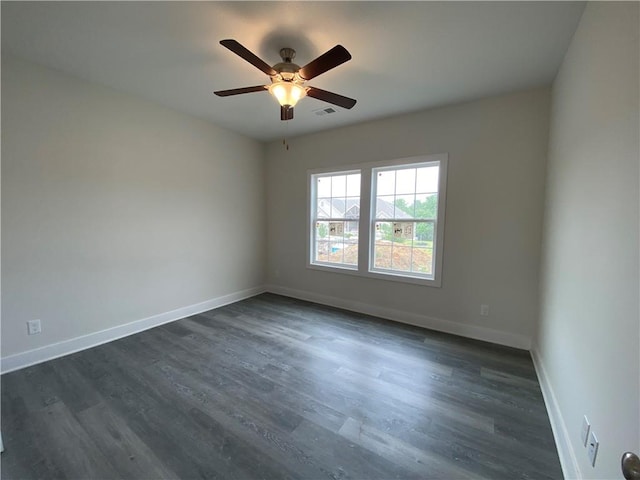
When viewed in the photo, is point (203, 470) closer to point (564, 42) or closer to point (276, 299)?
point (276, 299)

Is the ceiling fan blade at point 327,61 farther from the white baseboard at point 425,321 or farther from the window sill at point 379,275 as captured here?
the white baseboard at point 425,321

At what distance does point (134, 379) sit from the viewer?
2.16 meters

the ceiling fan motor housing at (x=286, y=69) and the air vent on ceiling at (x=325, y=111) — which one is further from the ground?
the air vent on ceiling at (x=325, y=111)

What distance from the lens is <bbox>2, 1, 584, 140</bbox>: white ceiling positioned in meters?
1.67

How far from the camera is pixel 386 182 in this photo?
356 centimetres

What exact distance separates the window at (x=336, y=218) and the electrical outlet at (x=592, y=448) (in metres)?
2.80

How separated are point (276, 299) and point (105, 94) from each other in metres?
3.34

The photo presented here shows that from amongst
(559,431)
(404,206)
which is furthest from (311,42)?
(559,431)

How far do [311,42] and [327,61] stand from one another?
458 millimetres

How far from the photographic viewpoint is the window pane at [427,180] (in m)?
3.21

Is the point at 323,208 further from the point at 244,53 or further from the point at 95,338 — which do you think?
the point at 95,338

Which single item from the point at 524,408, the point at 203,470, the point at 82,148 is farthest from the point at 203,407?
the point at 82,148

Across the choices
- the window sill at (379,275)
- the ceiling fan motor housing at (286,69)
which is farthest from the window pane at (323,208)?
the ceiling fan motor housing at (286,69)

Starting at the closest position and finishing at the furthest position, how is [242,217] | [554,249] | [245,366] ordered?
[554,249]
[245,366]
[242,217]
